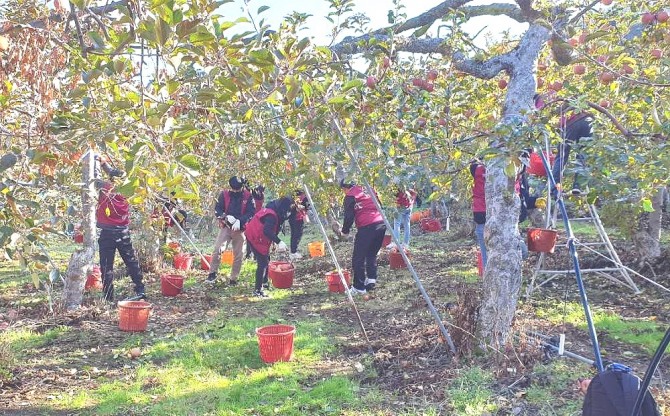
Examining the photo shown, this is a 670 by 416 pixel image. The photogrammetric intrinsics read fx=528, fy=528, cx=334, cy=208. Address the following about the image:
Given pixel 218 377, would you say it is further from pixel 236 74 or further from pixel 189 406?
pixel 236 74

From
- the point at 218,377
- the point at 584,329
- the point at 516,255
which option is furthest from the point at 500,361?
the point at 218,377

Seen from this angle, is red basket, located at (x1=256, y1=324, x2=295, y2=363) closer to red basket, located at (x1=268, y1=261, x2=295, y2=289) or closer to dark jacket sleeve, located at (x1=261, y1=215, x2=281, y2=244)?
dark jacket sleeve, located at (x1=261, y1=215, x2=281, y2=244)

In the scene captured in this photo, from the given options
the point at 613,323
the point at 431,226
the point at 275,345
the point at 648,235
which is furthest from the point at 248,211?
the point at 431,226

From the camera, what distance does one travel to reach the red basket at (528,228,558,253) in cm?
504

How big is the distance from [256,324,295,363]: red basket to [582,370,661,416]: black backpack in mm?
2794

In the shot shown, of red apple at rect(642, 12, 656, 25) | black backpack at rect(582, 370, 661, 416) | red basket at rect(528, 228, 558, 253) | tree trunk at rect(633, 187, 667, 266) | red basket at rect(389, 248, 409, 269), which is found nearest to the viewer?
black backpack at rect(582, 370, 661, 416)

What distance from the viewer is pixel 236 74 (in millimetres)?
1803

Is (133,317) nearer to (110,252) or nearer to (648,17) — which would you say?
(110,252)

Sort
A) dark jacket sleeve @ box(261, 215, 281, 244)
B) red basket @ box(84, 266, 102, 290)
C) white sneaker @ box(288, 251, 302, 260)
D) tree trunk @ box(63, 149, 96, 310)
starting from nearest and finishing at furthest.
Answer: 1. tree trunk @ box(63, 149, 96, 310)
2. dark jacket sleeve @ box(261, 215, 281, 244)
3. red basket @ box(84, 266, 102, 290)
4. white sneaker @ box(288, 251, 302, 260)

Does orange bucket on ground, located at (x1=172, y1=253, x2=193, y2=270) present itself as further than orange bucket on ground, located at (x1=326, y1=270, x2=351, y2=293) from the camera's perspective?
Yes

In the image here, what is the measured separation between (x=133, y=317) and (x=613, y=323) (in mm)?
4694

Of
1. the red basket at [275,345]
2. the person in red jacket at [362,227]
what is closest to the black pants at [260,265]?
the person in red jacket at [362,227]

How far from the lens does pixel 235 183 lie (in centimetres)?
777

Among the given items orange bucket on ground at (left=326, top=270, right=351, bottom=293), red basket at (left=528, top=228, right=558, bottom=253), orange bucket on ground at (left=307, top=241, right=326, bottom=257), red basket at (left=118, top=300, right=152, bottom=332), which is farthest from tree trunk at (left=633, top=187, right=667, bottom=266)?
red basket at (left=118, top=300, right=152, bottom=332)
